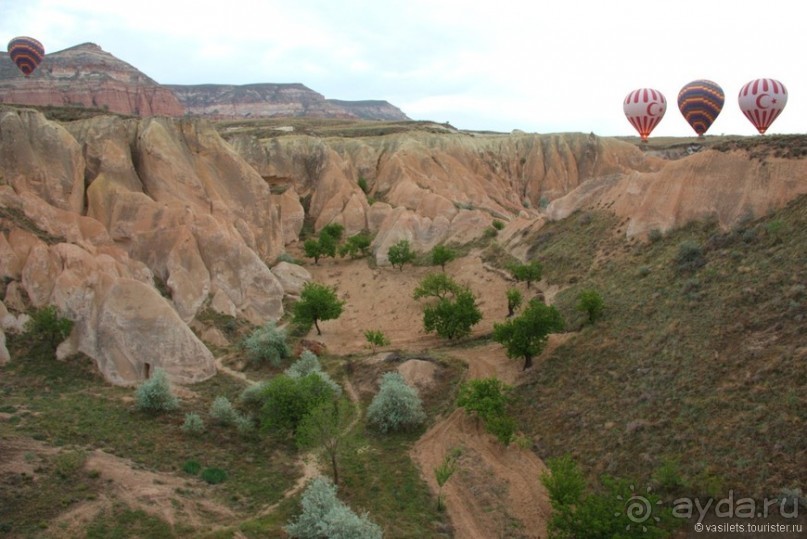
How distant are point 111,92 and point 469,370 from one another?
114451mm

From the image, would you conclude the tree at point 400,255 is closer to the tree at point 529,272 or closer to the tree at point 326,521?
the tree at point 529,272

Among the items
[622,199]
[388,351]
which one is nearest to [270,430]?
[388,351]

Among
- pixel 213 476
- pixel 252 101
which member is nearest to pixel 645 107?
pixel 213 476

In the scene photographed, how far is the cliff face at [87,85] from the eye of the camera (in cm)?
10556

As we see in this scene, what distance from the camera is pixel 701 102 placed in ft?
198

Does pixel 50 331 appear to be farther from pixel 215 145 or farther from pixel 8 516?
pixel 215 145

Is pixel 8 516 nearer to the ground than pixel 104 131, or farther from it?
nearer to the ground

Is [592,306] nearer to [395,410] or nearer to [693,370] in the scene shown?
[693,370]

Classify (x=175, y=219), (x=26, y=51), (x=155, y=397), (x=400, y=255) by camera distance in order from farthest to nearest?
(x=26, y=51) → (x=400, y=255) → (x=175, y=219) → (x=155, y=397)

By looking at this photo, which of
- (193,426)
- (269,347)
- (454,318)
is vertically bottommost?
(193,426)

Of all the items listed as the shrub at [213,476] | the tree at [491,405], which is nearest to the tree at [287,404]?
the shrub at [213,476]

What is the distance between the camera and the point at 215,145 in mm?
43000

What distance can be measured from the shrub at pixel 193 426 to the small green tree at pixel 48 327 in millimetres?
8867

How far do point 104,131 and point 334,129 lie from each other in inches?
2085
